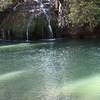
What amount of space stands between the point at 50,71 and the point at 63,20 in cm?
1371

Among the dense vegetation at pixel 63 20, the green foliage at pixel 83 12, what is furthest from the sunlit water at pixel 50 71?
the dense vegetation at pixel 63 20

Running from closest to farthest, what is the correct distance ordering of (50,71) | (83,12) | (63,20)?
(50,71), (83,12), (63,20)

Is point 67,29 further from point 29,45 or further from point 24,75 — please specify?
point 24,75

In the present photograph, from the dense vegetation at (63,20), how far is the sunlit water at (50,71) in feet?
8.57

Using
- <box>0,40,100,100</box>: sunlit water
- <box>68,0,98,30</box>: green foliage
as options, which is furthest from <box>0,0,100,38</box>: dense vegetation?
<box>0,40,100,100</box>: sunlit water

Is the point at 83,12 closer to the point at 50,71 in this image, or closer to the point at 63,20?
the point at 63,20

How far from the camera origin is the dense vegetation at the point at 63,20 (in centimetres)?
2923

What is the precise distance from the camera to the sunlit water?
1384 cm

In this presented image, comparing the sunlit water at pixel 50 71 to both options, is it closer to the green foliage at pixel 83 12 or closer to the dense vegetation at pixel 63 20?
the green foliage at pixel 83 12

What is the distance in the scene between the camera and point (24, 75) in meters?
17.6

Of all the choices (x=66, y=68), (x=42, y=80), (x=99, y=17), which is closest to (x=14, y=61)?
(x=66, y=68)

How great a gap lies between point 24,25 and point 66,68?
597 inches

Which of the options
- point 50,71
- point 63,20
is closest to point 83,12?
point 63,20

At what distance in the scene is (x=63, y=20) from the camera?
103 feet
